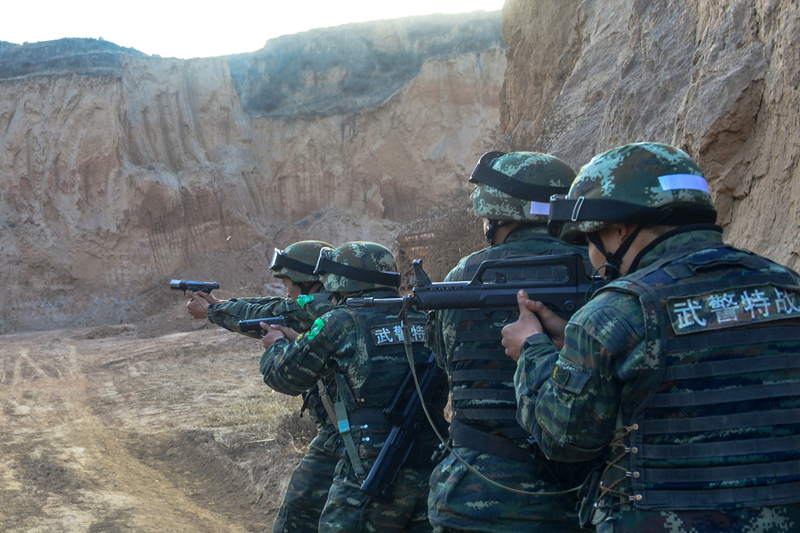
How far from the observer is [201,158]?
2952cm

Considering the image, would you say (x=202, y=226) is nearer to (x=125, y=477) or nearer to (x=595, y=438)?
(x=125, y=477)

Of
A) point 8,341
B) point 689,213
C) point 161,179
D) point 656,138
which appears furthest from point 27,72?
point 689,213

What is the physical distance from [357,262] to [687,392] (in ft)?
7.83

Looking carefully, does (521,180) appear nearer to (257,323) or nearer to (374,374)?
(374,374)

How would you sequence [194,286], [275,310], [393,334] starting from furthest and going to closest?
[194,286] < [275,310] < [393,334]

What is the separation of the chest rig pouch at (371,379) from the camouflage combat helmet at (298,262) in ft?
4.23

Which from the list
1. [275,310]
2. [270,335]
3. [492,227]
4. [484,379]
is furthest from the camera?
[275,310]

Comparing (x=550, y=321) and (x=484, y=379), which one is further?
(x=484, y=379)

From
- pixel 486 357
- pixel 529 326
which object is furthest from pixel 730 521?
pixel 486 357

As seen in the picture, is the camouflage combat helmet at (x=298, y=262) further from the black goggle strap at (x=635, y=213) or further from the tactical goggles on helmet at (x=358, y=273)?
the black goggle strap at (x=635, y=213)

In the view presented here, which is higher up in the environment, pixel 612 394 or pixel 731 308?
pixel 731 308

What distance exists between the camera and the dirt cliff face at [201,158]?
2578 cm

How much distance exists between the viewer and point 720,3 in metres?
5.20

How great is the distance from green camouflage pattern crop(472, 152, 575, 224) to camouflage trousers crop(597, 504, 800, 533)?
1.35 m
